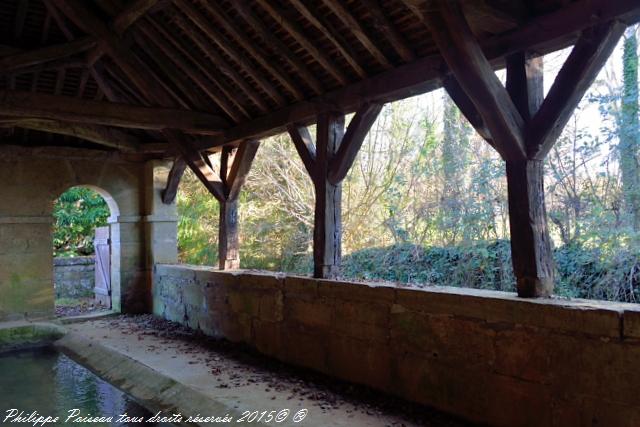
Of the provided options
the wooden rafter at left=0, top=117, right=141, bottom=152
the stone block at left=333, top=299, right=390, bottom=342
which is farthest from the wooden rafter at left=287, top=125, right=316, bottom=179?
the wooden rafter at left=0, top=117, right=141, bottom=152

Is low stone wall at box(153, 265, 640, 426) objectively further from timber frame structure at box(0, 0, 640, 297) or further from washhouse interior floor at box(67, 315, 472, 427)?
timber frame structure at box(0, 0, 640, 297)

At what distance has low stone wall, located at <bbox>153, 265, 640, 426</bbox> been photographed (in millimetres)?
2855

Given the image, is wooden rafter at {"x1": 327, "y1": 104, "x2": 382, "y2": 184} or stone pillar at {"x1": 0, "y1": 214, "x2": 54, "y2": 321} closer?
wooden rafter at {"x1": 327, "y1": 104, "x2": 382, "y2": 184}

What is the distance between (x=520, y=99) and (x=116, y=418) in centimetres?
407

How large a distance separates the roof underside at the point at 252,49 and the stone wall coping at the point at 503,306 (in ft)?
5.61

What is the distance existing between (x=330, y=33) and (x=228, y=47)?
1.40 metres

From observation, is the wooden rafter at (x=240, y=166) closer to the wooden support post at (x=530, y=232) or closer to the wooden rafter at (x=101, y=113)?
the wooden rafter at (x=101, y=113)

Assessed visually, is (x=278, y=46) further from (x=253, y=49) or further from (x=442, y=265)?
(x=442, y=265)

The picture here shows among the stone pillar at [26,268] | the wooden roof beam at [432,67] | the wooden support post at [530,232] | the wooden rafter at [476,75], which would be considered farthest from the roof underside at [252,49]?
the stone pillar at [26,268]

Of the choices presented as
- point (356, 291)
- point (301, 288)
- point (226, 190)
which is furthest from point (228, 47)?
point (356, 291)

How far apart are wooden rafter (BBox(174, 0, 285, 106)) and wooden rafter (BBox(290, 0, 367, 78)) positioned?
1125 mm

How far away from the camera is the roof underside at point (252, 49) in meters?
3.37

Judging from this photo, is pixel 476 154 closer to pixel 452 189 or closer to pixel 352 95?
pixel 452 189

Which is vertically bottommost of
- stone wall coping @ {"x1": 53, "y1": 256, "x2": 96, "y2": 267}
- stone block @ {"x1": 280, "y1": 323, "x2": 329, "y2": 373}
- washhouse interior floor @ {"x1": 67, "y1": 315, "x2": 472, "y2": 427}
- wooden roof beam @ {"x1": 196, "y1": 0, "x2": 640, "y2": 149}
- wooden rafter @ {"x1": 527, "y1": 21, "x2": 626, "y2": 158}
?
washhouse interior floor @ {"x1": 67, "y1": 315, "x2": 472, "y2": 427}
